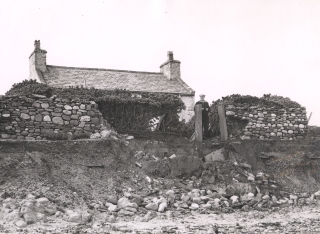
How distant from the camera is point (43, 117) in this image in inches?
570

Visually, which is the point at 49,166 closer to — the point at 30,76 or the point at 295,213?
the point at 295,213

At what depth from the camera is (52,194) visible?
398 inches

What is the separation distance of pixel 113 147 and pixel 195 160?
249 cm

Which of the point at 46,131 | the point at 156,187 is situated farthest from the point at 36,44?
the point at 156,187

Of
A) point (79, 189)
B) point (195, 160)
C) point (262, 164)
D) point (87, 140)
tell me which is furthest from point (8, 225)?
point (262, 164)

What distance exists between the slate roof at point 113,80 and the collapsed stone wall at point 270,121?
1135 centimetres

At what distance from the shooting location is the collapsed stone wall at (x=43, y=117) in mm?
14227

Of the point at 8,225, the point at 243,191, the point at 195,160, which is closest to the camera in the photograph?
the point at 8,225

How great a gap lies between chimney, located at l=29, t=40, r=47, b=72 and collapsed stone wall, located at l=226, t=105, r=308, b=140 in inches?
596

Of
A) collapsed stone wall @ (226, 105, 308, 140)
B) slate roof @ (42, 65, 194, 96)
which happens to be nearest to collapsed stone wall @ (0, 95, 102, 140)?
collapsed stone wall @ (226, 105, 308, 140)

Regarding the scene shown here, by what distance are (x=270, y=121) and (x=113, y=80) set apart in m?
13.8

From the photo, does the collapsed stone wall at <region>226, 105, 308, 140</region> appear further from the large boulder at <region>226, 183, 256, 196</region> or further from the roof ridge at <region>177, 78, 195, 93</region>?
the roof ridge at <region>177, 78, 195, 93</region>

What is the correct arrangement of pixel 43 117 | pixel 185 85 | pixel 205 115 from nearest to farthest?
1. pixel 43 117
2. pixel 205 115
3. pixel 185 85

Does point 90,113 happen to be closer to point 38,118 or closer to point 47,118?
point 47,118
